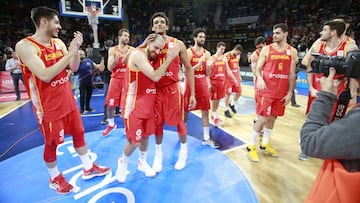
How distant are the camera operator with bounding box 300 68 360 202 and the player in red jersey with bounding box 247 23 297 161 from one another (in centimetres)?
236

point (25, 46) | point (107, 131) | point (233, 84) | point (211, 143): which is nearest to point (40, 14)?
point (25, 46)

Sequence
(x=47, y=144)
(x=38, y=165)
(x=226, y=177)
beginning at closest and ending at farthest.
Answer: (x=47, y=144)
(x=226, y=177)
(x=38, y=165)

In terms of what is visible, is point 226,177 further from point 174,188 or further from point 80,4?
point 80,4

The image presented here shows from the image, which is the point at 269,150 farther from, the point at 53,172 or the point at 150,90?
the point at 53,172

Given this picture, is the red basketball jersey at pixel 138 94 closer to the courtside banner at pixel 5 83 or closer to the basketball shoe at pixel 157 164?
the basketball shoe at pixel 157 164

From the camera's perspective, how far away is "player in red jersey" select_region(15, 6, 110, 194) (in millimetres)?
2281

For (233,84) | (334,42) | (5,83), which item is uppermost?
(334,42)

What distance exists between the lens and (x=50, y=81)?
96.7 inches

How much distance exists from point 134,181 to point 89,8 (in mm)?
Result: 6035

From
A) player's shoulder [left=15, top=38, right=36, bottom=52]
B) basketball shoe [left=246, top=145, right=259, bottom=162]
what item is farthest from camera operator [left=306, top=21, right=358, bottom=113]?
player's shoulder [left=15, top=38, right=36, bottom=52]

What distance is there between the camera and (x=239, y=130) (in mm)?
4871

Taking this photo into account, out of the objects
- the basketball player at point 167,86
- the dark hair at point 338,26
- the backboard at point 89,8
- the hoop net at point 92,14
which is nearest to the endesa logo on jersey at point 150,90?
the basketball player at point 167,86

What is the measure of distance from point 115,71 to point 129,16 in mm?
16593

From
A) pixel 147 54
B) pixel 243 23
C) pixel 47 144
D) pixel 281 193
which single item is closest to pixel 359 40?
pixel 243 23
